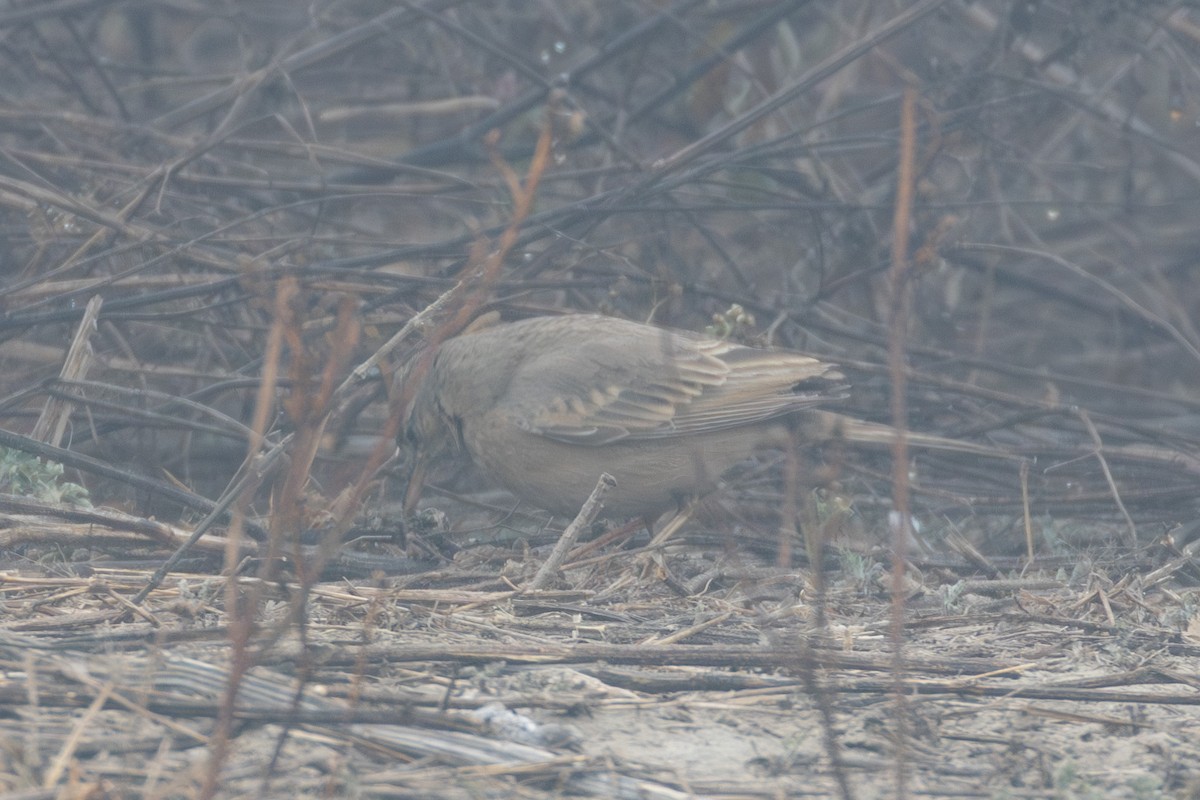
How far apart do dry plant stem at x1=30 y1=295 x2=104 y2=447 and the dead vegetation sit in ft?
0.04

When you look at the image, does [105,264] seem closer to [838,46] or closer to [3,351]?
[3,351]

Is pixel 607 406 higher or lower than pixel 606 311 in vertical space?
lower

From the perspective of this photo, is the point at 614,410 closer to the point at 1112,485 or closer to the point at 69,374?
the point at 1112,485

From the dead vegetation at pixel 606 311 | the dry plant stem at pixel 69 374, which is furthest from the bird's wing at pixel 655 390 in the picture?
the dry plant stem at pixel 69 374

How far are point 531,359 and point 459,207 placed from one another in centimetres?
284

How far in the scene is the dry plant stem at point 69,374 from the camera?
18.2ft

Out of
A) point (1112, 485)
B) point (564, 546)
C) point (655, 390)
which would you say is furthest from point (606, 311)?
point (1112, 485)

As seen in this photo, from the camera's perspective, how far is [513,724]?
3334mm

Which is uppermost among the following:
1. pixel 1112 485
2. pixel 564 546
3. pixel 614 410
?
pixel 614 410

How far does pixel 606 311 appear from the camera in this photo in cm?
702

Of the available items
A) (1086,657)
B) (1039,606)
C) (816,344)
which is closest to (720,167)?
(816,344)

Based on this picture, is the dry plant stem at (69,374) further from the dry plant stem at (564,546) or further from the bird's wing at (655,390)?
the dry plant stem at (564,546)

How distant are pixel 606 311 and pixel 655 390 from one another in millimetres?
1169

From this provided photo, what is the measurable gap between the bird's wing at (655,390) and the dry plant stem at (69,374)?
1869 millimetres
